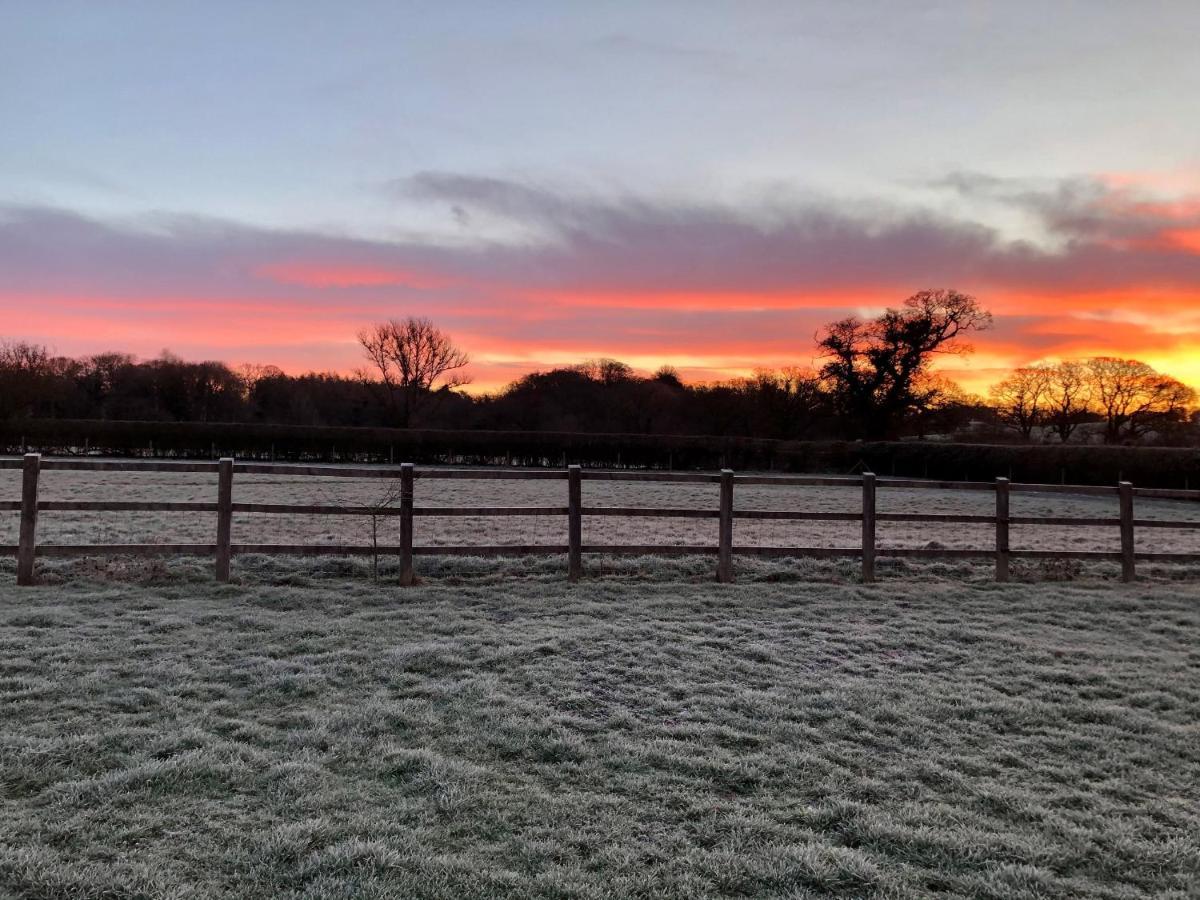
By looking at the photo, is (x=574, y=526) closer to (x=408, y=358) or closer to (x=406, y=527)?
(x=406, y=527)

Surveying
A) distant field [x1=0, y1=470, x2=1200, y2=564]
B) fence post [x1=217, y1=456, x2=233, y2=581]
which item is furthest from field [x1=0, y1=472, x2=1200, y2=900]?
distant field [x1=0, y1=470, x2=1200, y2=564]

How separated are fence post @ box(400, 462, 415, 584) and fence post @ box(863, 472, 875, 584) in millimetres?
5094

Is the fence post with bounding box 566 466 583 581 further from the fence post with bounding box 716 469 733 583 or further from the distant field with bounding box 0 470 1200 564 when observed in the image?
the distant field with bounding box 0 470 1200 564

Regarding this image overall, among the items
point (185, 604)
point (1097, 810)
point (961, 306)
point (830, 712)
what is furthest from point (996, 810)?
point (961, 306)

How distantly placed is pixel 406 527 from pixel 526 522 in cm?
565

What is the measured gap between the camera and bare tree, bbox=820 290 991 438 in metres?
43.2

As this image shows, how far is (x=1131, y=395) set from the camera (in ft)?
155

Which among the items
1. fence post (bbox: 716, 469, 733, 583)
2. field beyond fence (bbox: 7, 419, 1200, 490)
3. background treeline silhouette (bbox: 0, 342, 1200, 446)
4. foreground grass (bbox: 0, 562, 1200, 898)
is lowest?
foreground grass (bbox: 0, 562, 1200, 898)

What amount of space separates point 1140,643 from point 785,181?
1223 cm

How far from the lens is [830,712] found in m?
4.44

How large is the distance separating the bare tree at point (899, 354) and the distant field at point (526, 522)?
19.6 meters

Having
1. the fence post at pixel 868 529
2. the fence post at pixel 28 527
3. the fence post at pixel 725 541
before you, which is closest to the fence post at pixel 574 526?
the fence post at pixel 725 541

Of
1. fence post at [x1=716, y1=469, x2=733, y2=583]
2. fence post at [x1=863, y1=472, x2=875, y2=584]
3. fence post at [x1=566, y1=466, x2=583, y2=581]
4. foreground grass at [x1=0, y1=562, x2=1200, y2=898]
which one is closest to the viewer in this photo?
foreground grass at [x1=0, y1=562, x2=1200, y2=898]

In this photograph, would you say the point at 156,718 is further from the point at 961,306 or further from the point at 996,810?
the point at 961,306
